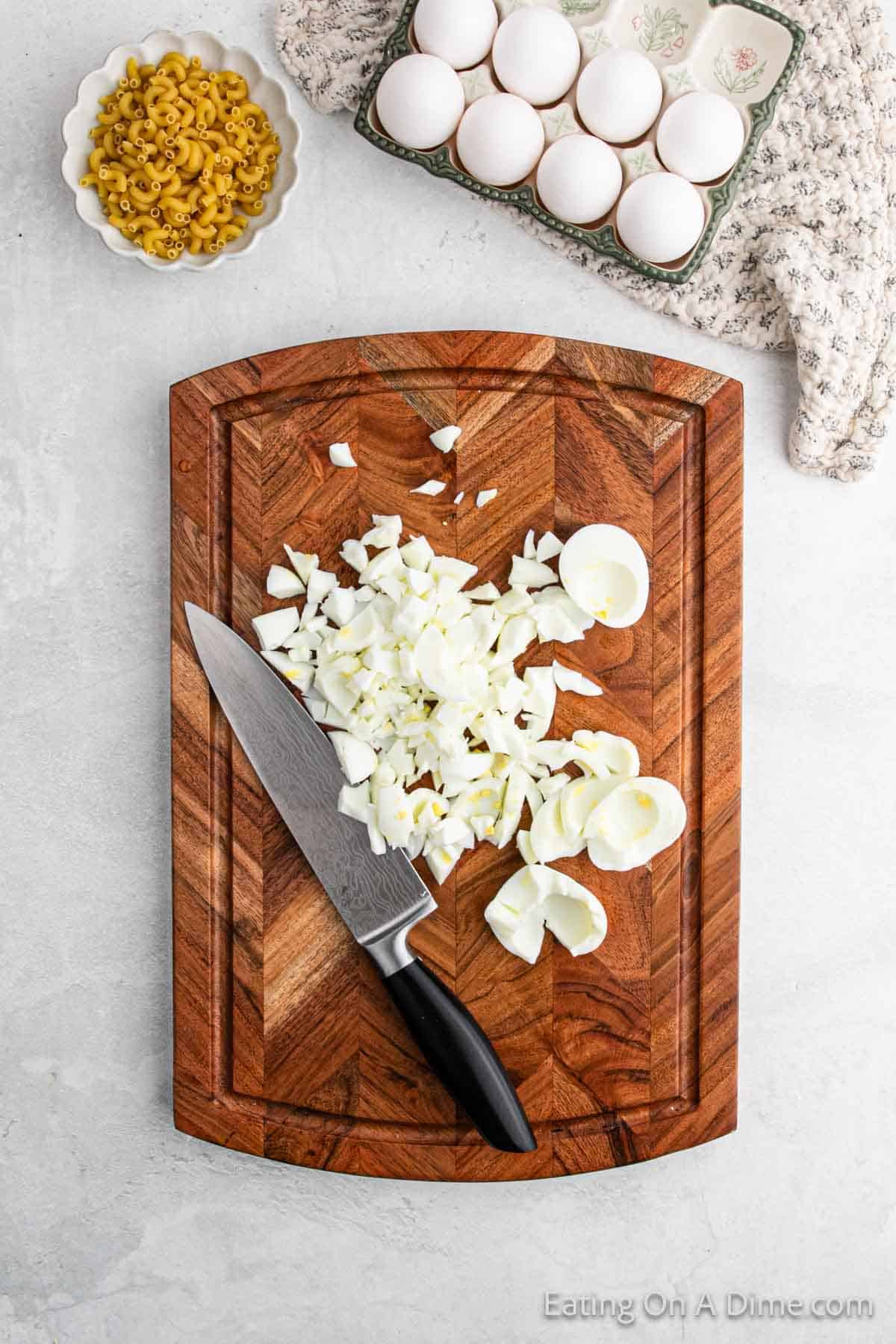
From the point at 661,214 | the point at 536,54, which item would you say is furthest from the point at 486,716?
the point at 536,54

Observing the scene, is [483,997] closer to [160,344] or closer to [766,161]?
[160,344]

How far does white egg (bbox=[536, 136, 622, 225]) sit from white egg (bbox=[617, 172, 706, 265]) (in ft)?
0.06

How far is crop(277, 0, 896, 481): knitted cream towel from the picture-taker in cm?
87

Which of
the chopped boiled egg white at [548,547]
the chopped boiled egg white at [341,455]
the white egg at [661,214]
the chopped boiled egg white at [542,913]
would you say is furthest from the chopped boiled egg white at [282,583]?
the white egg at [661,214]

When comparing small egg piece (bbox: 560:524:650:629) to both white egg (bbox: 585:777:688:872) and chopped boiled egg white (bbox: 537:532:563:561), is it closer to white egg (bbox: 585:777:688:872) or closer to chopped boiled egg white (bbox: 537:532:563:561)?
chopped boiled egg white (bbox: 537:532:563:561)

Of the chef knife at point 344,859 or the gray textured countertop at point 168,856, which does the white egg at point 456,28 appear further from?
the chef knife at point 344,859

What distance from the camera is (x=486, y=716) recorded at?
822 millimetres

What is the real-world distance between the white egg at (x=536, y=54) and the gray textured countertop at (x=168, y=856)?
13 cm


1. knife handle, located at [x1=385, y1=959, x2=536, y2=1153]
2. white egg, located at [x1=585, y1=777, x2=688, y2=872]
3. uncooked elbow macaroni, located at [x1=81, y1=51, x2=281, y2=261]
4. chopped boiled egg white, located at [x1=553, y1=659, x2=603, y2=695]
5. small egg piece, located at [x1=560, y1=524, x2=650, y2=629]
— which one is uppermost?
uncooked elbow macaroni, located at [x1=81, y1=51, x2=281, y2=261]

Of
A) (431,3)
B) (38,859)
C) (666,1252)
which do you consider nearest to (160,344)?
(431,3)

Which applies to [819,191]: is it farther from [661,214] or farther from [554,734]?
[554,734]

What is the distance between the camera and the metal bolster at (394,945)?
0.82 metres

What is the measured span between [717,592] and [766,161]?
427 millimetres

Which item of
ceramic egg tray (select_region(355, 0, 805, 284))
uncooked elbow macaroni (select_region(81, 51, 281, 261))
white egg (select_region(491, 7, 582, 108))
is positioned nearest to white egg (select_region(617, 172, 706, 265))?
ceramic egg tray (select_region(355, 0, 805, 284))
